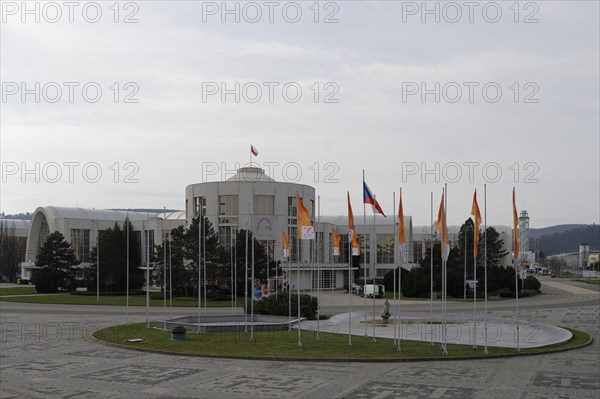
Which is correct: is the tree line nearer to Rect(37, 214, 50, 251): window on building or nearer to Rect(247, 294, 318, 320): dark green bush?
Rect(247, 294, 318, 320): dark green bush

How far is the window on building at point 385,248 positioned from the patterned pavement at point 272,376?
7879 centimetres

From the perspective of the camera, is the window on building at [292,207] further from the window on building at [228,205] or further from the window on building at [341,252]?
the window on building at [341,252]

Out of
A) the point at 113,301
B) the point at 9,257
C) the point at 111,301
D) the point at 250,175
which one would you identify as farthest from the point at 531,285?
the point at 9,257

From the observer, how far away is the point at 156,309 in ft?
181

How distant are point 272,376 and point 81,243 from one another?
3497 inches

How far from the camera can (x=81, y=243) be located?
105 metres

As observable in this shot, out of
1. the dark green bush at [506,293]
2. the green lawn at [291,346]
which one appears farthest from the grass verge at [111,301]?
the dark green bush at [506,293]

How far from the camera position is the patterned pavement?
790 inches

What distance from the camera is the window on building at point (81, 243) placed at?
104m

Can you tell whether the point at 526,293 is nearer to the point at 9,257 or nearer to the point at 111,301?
the point at 111,301

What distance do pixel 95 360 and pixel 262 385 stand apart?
8526mm

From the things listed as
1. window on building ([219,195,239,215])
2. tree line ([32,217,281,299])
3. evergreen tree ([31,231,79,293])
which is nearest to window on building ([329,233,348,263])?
window on building ([219,195,239,215])

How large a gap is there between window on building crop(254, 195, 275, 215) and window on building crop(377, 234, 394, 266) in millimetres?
31589

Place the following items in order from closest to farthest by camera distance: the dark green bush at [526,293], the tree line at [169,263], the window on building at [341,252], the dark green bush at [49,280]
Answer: the tree line at [169,263], the dark green bush at [526,293], the dark green bush at [49,280], the window on building at [341,252]
